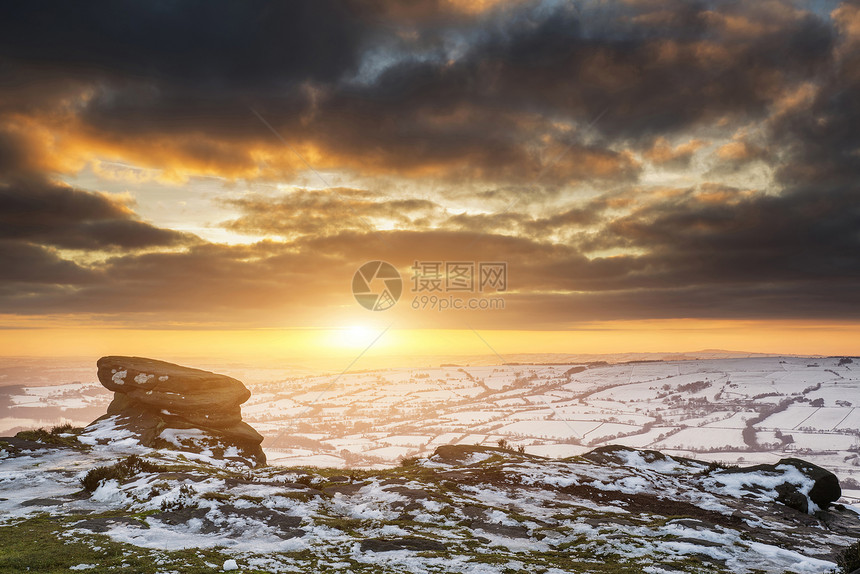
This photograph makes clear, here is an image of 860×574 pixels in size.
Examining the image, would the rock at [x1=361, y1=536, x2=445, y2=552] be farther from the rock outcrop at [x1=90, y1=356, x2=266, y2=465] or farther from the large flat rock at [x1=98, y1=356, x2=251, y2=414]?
the large flat rock at [x1=98, y1=356, x2=251, y2=414]

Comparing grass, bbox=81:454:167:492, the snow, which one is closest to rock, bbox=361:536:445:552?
grass, bbox=81:454:167:492

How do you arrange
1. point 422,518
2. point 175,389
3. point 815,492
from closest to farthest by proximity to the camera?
point 422,518
point 815,492
point 175,389

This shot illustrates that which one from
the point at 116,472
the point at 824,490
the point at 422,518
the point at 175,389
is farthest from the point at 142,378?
the point at 824,490

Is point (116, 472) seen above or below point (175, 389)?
below

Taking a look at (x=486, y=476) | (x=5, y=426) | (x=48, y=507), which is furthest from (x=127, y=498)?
(x=5, y=426)

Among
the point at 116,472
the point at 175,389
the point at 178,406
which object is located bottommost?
the point at 116,472

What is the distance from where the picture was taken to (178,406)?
41438mm

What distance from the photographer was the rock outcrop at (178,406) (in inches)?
1561

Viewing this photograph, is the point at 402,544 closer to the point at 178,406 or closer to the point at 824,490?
the point at 824,490

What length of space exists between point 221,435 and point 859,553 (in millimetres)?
41532

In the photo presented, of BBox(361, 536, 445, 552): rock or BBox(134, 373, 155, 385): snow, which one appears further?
BBox(134, 373, 155, 385): snow

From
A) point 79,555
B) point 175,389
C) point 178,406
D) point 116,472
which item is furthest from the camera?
point 175,389

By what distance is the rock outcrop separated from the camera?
130ft

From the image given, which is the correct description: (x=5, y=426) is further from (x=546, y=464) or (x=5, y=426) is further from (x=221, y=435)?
(x=546, y=464)
